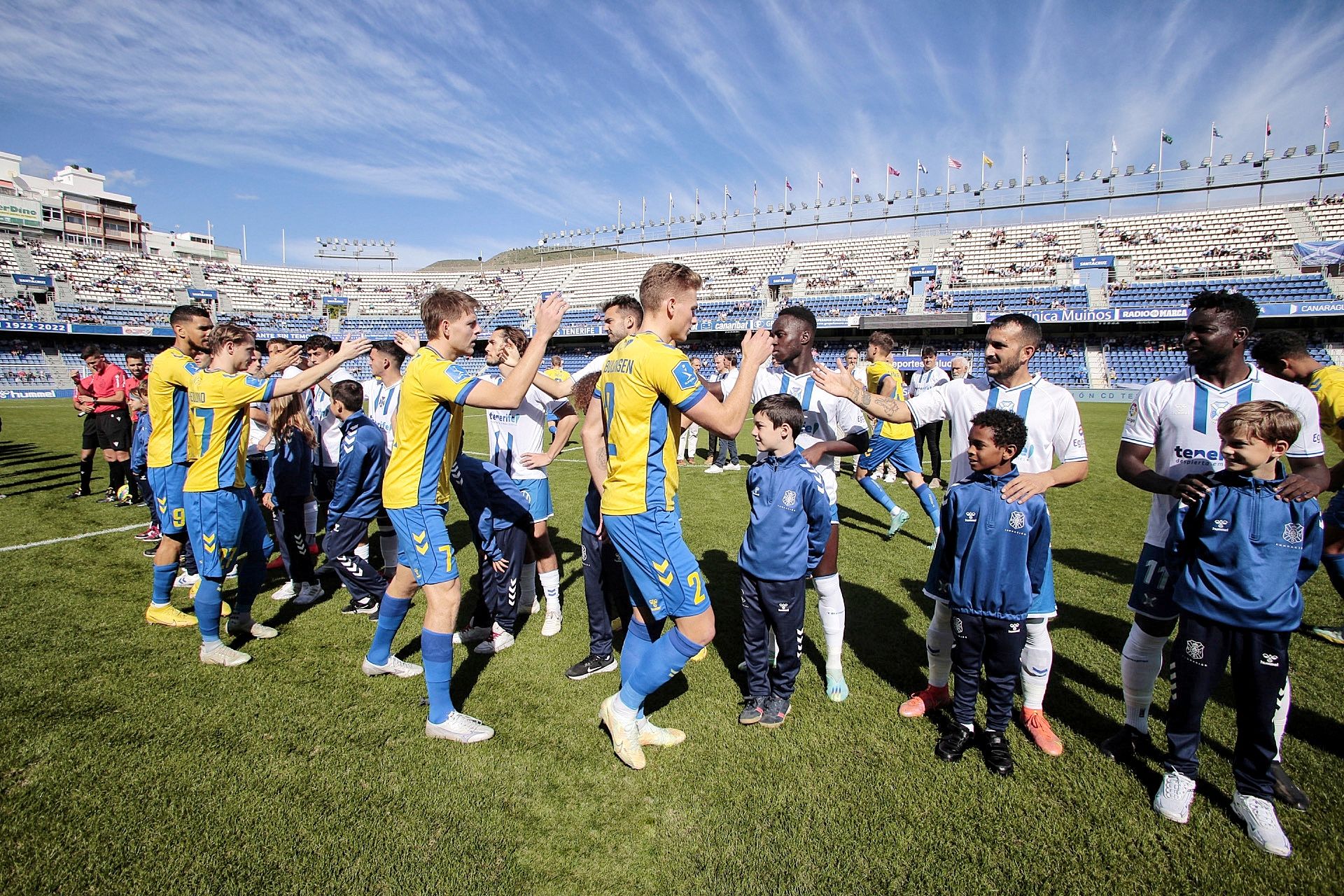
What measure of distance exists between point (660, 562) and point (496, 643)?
2.19 m

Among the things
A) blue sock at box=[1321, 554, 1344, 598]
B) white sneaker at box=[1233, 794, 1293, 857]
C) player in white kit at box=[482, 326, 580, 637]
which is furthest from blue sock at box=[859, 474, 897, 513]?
white sneaker at box=[1233, 794, 1293, 857]

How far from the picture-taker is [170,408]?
468cm

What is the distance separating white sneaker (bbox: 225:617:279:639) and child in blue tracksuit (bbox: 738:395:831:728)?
369 cm

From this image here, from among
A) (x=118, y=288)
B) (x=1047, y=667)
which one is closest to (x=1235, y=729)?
(x=1047, y=667)

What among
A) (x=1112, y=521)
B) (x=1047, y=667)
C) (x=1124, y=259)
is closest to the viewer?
(x=1047, y=667)

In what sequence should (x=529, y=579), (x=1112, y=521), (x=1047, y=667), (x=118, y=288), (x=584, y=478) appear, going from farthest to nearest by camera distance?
1. (x=118, y=288)
2. (x=584, y=478)
3. (x=1112, y=521)
4. (x=529, y=579)
5. (x=1047, y=667)

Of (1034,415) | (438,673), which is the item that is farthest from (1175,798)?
(438,673)

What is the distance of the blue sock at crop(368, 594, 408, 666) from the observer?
3.96 meters

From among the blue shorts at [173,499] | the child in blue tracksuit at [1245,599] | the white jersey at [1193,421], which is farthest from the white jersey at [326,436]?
the child in blue tracksuit at [1245,599]

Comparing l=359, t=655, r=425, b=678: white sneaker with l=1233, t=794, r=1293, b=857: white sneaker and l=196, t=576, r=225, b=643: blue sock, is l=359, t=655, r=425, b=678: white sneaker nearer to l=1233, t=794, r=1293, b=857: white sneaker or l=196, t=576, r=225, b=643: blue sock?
l=196, t=576, r=225, b=643: blue sock

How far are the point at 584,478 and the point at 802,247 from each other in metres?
44.8

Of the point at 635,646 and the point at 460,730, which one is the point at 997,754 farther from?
the point at 460,730

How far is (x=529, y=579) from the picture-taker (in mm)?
5230

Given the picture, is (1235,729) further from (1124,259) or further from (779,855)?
(1124,259)
